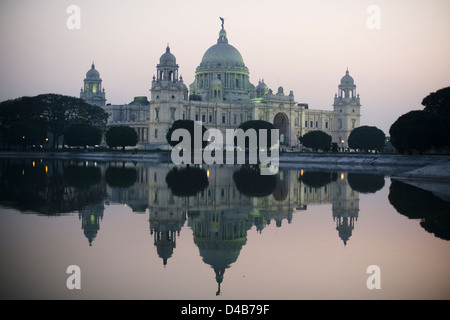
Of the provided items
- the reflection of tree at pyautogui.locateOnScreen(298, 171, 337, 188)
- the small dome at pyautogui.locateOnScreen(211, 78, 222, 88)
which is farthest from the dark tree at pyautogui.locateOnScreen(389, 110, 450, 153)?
the small dome at pyautogui.locateOnScreen(211, 78, 222, 88)

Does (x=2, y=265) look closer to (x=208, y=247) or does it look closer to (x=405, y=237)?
(x=208, y=247)

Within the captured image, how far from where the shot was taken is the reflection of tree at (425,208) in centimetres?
1744

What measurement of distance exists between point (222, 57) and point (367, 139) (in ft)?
149

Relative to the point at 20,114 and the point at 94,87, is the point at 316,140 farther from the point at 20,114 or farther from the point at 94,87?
the point at 94,87

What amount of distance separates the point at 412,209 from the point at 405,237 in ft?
21.9

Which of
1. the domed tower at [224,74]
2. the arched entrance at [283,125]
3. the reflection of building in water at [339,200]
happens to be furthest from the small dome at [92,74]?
the reflection of building in water at [339,200]

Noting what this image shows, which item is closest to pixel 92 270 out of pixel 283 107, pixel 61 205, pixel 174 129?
pixel 61 205

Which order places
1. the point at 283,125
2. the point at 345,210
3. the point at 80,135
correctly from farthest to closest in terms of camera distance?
the point at 283,125 → the point at 80,135 → the point at 345,210

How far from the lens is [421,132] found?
60.6 m

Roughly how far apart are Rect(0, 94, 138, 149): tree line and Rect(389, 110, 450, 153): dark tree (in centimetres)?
4497

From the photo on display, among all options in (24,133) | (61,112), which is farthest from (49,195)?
(61,112)

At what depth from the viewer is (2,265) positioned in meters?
12.0
